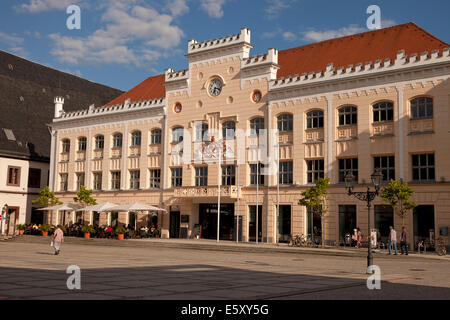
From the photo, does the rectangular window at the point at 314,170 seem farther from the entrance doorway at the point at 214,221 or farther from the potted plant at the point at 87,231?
the potted plant at the point at 87,231

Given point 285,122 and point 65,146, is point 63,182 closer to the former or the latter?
point 65,146

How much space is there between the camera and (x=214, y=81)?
43.2 m

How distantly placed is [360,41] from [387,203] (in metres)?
14.4

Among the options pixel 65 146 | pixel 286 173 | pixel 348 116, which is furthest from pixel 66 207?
pixel 348 116

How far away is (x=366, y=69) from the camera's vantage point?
113ft

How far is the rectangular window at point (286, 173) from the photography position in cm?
3804

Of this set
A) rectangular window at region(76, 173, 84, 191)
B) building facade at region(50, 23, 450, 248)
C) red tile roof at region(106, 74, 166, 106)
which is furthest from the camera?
rectangular window at region(76, 173, 84, 191)

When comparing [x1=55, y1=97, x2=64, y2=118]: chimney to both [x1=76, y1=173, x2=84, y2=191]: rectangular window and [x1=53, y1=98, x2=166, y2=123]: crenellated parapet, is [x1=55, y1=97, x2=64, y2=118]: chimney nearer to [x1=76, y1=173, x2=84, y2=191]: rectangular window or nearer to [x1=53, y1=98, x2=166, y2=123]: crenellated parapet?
[x1=53, y1=98, x2=166, y2=123]: crenellated parapet

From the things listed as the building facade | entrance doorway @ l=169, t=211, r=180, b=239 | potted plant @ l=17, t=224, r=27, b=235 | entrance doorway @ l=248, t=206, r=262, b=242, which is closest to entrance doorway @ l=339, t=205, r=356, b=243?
the building facade

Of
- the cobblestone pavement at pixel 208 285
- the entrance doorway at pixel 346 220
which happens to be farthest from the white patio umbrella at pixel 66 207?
the cobblestone pavement at pixel 208 285

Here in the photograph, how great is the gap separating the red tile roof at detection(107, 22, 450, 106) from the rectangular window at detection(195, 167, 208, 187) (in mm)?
10013

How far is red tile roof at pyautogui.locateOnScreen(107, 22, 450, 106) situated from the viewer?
118 ft

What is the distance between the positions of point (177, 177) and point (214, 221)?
5.36 meters
